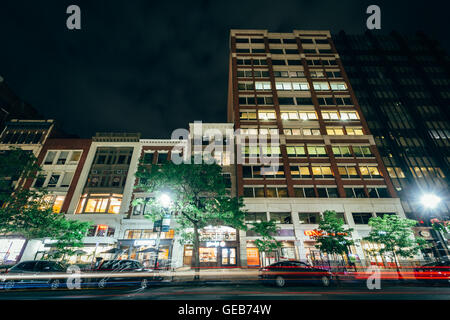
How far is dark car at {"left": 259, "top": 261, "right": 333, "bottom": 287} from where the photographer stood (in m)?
13.8

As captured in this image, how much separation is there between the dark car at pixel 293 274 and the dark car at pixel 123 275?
8.08 m

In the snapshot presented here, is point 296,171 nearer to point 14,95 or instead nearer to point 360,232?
point 360,232

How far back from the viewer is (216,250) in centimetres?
2639

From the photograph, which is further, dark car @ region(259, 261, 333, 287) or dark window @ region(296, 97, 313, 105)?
dark window @ region(296, 97, 313, 105)

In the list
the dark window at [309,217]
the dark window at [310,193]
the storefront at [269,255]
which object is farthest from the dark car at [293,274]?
the dark window at [310,193]

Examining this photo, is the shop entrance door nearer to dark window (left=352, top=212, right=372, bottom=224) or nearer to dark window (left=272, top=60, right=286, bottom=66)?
dark window (left=352, top=212, right=372, bottom=224)

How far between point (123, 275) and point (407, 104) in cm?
6102

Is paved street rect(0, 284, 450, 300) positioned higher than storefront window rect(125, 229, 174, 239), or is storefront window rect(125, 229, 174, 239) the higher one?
storefront window rect(125, 229, 174, 239)

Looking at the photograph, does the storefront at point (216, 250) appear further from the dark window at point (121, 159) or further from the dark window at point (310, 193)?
the dark window at point (121, 159)

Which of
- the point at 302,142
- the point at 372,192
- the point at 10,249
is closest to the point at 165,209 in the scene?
the point at 10,249

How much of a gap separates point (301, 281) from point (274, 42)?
47229mm

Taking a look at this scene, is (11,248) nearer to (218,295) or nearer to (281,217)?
(218,295)

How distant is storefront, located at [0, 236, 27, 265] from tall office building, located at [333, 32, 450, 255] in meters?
57.2

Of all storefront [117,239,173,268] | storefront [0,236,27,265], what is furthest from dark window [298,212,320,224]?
storefront [0,236,27,265]
